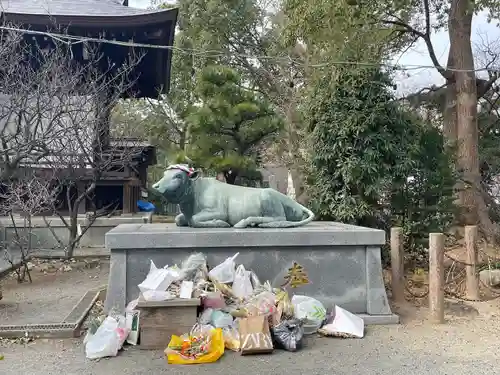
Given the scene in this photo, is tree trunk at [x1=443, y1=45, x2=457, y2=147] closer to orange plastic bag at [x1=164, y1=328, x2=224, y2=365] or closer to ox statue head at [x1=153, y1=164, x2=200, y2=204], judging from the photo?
ox statue head at [x1=153, y1=164, x2=200, y2=204]

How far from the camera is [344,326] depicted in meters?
5.05

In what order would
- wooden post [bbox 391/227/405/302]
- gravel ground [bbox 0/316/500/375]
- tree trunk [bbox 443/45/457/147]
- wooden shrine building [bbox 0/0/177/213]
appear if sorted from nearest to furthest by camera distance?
gravel ground [bbox 0/316/500/375], wooden post [bbox 391/227/405/302], wooden shrine building [bbox 0/0/177/213], tree trunk [bbox 443/45/457/147]

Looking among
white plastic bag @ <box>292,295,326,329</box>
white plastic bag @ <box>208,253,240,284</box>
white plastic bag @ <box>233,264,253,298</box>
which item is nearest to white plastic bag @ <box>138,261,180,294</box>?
white plastic bag @ <box>208,253,240,284</box>

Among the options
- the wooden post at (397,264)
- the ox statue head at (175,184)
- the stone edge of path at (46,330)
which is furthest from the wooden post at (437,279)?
the stone edge of path at (46,330)

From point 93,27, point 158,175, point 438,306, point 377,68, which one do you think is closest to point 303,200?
point 377,68

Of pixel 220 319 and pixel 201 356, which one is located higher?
pixel 220 319

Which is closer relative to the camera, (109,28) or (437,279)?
(437,279)

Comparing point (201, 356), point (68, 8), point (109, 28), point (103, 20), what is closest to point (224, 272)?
point (201, 356)

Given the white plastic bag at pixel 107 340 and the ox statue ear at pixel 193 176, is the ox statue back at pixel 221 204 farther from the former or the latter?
the white plastic bag at pixel 107 340

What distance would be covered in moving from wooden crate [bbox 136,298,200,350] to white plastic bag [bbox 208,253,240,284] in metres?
0.46

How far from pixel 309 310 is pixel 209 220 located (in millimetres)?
1545

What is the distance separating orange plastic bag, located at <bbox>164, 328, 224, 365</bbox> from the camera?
A: 427 centimetres

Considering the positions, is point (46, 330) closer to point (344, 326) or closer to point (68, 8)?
point (344, 326)

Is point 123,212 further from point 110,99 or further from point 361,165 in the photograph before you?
point 361,165
